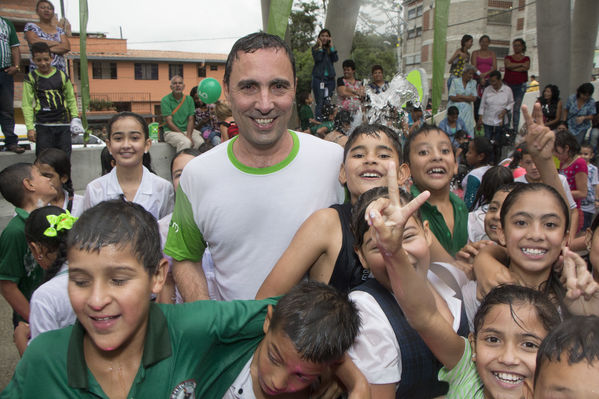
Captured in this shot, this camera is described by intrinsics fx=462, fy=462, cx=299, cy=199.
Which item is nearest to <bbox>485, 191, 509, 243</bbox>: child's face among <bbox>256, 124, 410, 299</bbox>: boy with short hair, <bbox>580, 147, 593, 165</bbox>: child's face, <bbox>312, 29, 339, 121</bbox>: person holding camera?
<bbox>256, 124, 410, 299</bbox>: boy with short hair

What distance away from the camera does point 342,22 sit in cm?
1107

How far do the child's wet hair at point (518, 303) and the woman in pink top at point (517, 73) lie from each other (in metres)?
9.29

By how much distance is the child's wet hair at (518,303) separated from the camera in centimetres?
168

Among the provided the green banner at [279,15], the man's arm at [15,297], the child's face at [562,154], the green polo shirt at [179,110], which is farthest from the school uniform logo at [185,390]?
the green polo shirt at [179,110]

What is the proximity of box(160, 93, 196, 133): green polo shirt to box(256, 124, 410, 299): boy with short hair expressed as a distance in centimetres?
653

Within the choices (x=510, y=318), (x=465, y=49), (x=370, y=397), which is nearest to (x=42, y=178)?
(x=370, y=397)

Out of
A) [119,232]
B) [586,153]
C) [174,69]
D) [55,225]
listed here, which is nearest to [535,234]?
[119,232]

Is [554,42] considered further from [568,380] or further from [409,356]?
[568,380]

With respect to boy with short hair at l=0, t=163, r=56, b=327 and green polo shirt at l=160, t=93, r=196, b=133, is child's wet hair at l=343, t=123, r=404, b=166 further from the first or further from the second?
green polo shirt at l=160, t=93, r=196, b=133

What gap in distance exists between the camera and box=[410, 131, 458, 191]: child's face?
2.81 meters

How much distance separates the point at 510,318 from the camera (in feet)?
5.49

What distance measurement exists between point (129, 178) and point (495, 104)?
8.14 metres

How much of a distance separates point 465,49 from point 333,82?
2849 mm

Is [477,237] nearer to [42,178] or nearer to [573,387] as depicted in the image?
[573,387]
